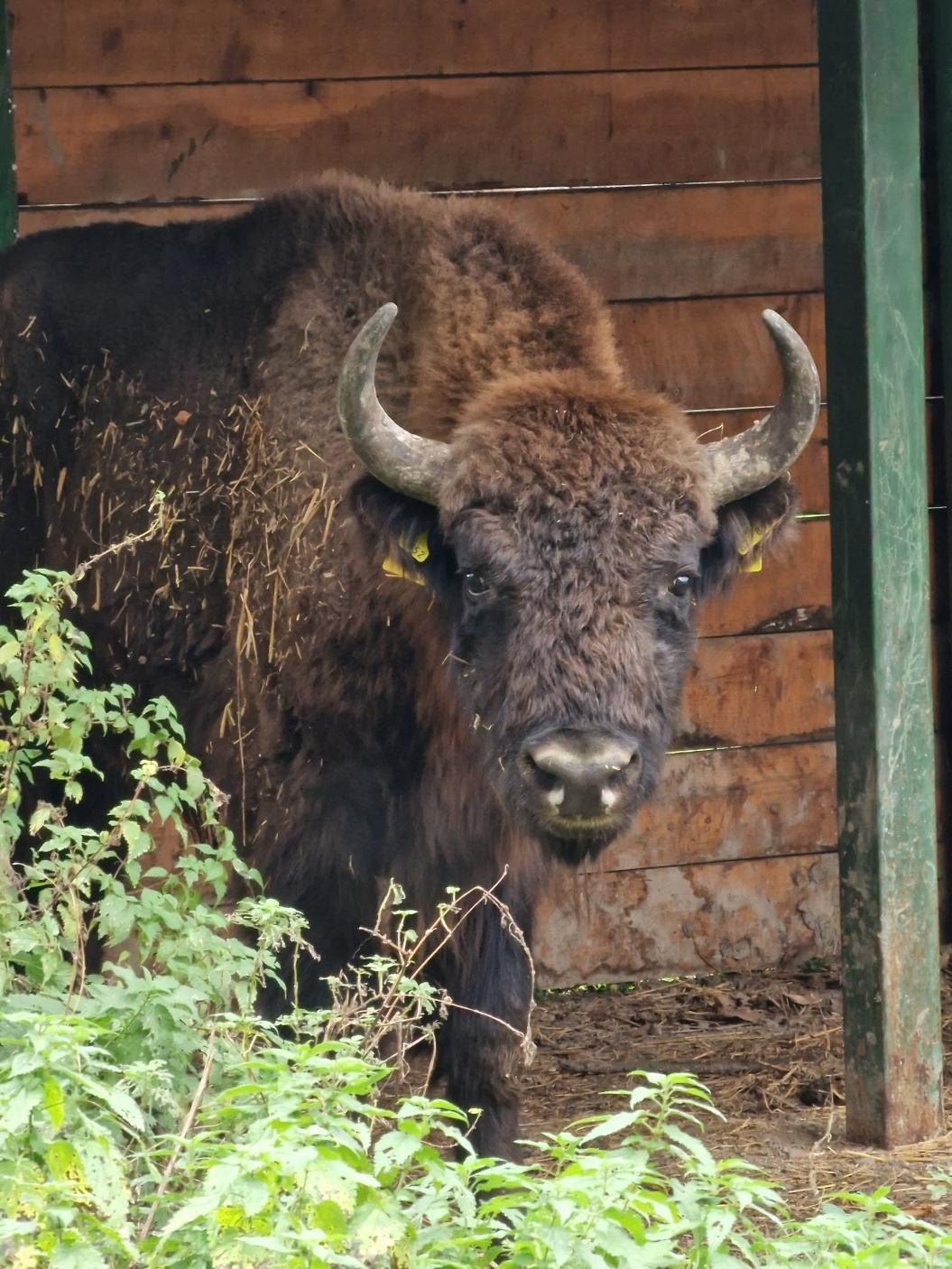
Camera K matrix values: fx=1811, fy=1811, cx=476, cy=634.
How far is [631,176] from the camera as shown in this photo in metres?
6.36

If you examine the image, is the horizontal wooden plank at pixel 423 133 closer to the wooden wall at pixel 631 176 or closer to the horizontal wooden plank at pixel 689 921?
the wooden wall at pixel 631 176

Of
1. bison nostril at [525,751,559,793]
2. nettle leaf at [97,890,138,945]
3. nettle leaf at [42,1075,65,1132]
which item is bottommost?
nettle leaf at [42,1075,65,1132]

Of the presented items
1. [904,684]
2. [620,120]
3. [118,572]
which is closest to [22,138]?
[118,572]

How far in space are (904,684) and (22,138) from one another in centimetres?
333

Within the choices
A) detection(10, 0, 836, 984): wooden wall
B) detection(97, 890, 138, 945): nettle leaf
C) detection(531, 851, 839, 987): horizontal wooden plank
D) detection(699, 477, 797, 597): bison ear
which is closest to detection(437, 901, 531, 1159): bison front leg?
detection(699, 477, 797, 597): bison ear

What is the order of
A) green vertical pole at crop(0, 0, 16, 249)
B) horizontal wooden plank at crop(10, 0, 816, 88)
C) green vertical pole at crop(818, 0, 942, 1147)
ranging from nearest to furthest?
green vertical pole at crop(818, 0, 942, 1147) → green vertical pole at crop(0, 0, 16, 249) → horizontal wooden plank at crop(10, 0, 816, 88)

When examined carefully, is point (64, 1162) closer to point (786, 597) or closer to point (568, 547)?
point (568, 547)

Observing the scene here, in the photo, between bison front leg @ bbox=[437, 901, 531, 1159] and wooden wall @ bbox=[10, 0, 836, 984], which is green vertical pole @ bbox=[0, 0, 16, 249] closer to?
wooden wall @ bbox=[10, 0, 836, 984]

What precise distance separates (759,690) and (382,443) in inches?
103

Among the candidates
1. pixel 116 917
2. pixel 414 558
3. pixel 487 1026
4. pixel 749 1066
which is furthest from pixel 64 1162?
pixel 749 1066

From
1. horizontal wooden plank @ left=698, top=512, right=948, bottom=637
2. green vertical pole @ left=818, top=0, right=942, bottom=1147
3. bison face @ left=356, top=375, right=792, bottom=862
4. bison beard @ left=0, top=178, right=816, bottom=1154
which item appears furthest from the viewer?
horizontal wooden plank @ left=698, top=512, right=948, bottom=637

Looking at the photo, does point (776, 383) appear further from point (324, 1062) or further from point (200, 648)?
point (324, 1062)

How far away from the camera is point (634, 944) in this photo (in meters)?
6.60

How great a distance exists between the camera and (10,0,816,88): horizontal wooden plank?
5859mm
